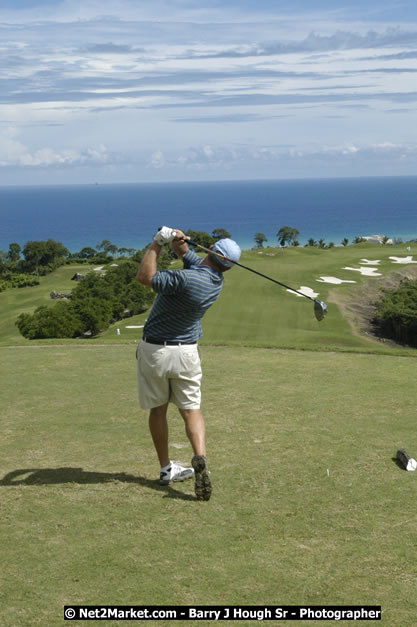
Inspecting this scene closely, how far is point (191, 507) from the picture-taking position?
518 cm

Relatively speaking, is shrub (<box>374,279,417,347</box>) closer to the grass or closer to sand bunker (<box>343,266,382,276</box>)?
sand bunker (<box>343,266,382,276</box>)

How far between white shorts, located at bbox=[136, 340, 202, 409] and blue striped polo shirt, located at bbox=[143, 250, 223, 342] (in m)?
0.11

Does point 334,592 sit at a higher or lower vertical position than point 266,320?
higher

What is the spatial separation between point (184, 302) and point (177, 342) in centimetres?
37

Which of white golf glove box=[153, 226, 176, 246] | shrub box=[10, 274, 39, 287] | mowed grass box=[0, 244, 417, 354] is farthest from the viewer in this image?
shrub box=[10, 274, 39, 287]

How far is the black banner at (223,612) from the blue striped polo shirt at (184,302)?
248 centimetres

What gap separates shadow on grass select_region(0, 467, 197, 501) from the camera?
5711 millimetres

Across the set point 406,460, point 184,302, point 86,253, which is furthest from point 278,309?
point 86,253

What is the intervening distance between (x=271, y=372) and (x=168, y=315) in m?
4.78

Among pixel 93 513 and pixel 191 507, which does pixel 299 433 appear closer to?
pixel 191 507

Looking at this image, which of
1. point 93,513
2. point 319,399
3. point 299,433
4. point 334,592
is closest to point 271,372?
point 319,399

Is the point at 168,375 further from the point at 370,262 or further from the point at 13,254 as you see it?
the point at 13,254

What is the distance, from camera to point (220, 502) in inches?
206

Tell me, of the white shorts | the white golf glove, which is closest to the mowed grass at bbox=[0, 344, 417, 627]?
the white shorts
